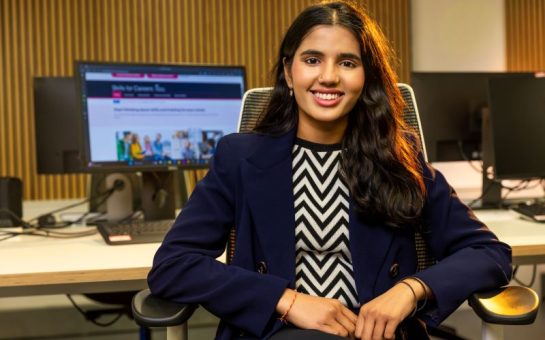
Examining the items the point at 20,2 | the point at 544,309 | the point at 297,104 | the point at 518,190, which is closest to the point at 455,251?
the point at 297,104

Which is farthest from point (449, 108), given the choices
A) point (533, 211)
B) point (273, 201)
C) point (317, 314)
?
point (317, 314)

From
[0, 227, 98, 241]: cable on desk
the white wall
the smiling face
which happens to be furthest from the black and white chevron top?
the white wall

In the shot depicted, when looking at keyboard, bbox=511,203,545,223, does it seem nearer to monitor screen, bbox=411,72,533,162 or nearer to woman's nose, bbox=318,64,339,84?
monitor screen, bbox=411,72,533,162

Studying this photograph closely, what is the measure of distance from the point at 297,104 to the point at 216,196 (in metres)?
0.30

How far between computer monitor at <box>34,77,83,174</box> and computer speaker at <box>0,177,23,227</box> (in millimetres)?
161

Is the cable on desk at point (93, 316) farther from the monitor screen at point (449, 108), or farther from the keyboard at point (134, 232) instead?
the monitor screen at point (449, 108)

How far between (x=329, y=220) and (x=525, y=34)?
4457mm

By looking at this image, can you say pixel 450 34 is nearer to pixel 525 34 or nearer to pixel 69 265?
pixel 525 34

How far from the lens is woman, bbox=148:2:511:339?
1195 millimetres

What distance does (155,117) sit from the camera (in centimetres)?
193

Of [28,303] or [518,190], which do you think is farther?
[28,303]

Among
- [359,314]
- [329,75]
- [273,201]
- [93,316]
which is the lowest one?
[93,316]

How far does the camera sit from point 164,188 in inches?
79.7

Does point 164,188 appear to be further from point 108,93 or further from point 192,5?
point 192,5
